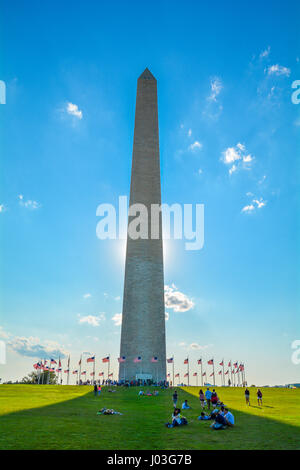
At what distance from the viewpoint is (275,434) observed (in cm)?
1370

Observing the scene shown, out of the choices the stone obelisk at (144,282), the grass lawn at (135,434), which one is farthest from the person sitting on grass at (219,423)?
the stone obelisk at (144,282)

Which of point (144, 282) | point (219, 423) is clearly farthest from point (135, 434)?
point (144, 282)

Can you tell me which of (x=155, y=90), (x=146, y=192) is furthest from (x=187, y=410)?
(x=155, y=90)

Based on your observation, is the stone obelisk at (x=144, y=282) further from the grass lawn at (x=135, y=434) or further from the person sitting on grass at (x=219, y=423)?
the person sitting on grass at (x=219, y=423)

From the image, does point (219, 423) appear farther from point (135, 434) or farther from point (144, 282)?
point (144, 282)

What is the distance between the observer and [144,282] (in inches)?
2354

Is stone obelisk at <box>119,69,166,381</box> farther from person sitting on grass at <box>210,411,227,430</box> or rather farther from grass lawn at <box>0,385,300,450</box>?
person sitting on grass at <box>210,411,227,430</box>

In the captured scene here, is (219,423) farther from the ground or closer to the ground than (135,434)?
farther from the ground

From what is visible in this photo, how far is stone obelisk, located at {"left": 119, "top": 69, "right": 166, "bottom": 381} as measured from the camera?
57.1 m

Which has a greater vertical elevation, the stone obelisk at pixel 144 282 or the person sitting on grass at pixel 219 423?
the stone obelisk at pixel 144 282

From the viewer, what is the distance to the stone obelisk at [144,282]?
5706 centimetres

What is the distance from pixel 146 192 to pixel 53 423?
50.8 metres

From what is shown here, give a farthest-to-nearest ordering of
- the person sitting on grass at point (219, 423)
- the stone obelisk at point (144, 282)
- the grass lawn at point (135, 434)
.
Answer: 1. the stone obelisk at point (144, 282)
2. the person sitting on grass at point (219, 423)
3. the grass lawn at point (135, 434)
